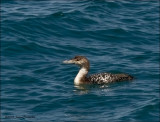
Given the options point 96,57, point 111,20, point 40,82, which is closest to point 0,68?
point 40,82

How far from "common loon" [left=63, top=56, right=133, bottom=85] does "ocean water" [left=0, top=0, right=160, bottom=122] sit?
27 cm

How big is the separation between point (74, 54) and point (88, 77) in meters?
2.75

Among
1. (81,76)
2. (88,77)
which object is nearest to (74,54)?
(88,77)

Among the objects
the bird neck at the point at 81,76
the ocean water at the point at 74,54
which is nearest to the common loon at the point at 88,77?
the bird neck at the point at 81,76

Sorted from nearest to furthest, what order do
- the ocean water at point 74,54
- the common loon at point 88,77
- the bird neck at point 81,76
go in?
1. the ocean water at point 74,54
2. the common loon at point 88,77
3. the bird neck at point 81,76

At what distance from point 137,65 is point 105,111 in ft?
20.2

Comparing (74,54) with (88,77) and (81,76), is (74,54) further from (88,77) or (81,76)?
(81,76)

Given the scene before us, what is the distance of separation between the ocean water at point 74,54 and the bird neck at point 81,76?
0.31m

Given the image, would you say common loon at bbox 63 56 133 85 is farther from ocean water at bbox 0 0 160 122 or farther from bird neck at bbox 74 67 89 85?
ocean water at bbox 0 0 160 122

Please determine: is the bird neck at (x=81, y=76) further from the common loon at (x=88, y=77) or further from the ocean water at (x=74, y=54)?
the ocean water at (x=74, y=54)

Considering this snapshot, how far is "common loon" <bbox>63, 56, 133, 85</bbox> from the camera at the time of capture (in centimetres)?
2300

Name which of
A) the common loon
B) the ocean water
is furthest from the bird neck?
the ocean water

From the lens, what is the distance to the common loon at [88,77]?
23.0 meters

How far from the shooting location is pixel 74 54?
26.1 m
